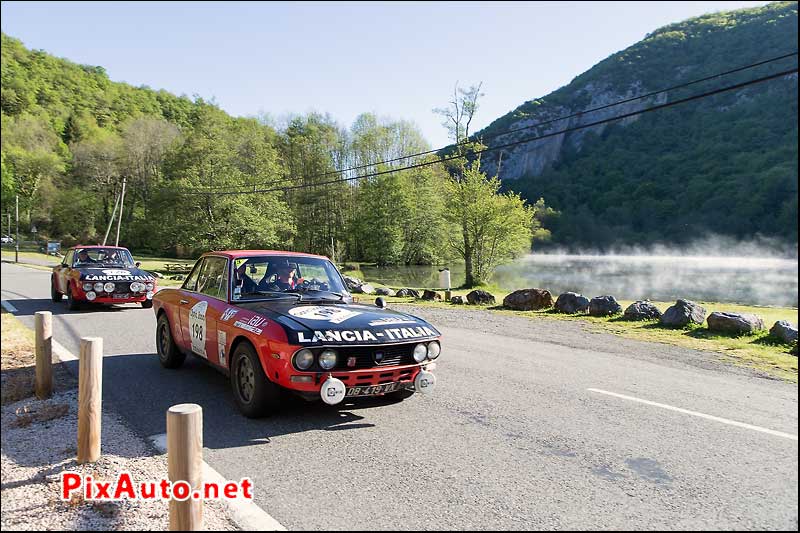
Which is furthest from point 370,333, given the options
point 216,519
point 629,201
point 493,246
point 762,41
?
point 629,201

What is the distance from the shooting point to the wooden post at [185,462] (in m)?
2.94

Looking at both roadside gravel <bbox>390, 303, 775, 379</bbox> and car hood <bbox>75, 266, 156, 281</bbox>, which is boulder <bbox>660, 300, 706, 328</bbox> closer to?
roadside gravel <bbox>390, 303, 775, 379</bbox>

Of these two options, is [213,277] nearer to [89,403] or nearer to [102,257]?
[89,403]

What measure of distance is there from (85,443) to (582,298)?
15.0 m

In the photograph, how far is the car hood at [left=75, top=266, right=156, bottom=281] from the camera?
14654 mm

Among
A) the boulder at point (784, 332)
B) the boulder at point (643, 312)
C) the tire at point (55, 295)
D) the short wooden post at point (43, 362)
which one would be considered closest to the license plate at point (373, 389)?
the short wooden post at point (43, 362)

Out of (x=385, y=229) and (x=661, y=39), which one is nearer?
(x=661, y=39)

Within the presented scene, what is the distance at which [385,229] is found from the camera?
61812 mm

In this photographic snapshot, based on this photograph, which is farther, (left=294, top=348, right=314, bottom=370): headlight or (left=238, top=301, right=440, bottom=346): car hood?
(left=238, top=301, right=440, bottom=346): car hood

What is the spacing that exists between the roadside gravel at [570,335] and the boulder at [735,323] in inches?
68.4

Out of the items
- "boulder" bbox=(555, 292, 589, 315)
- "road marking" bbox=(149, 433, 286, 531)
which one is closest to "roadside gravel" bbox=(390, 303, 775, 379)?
"boulder" bbox=(555, 292, 589, 315)

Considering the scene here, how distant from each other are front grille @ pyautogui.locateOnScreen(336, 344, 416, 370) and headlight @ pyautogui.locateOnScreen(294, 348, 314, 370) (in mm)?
261

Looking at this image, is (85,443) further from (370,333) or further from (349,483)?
(370,333)

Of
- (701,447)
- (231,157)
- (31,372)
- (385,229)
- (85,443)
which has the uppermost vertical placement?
(231,157)
